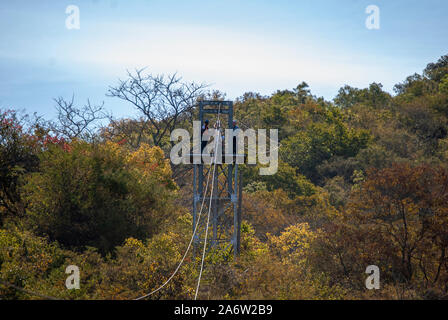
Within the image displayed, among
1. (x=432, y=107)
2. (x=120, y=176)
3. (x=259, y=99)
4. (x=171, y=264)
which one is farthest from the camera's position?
(x=259, y=99)

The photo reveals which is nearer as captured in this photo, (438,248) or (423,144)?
(438,248)

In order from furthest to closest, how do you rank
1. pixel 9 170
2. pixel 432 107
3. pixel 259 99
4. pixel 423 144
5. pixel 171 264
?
pixel 259 99 < pixel 432 107 < pixel 423 144 < pixel 9 170 < pixel 171 264

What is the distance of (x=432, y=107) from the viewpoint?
49.6 m

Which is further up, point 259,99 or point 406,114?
point 259,99

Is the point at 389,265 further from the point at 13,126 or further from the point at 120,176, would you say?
the point at 13,126

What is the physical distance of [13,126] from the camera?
21156 millimetres
